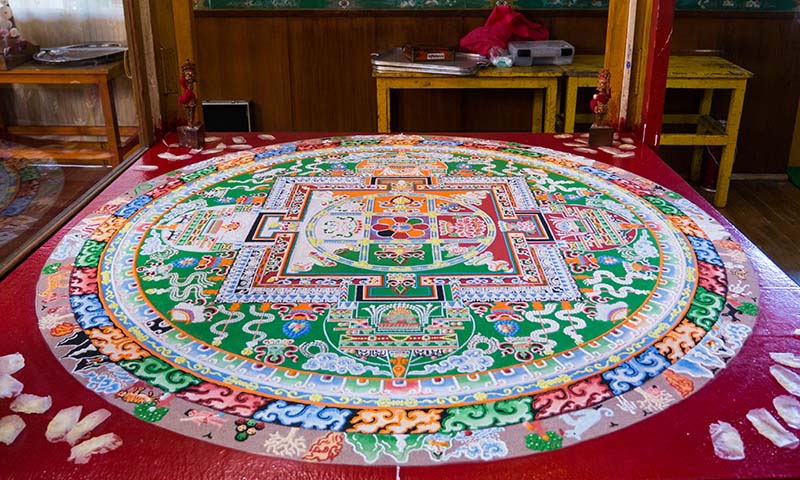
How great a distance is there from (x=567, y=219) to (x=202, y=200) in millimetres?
972

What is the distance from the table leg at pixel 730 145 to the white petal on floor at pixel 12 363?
3786mm

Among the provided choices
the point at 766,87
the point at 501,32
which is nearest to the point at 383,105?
the point at 501,32

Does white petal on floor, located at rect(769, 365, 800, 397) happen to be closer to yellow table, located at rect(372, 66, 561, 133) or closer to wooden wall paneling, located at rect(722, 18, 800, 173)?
yellow table, located at rect(372, 66, 561, 133)

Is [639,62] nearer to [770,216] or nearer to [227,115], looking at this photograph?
[770,216]

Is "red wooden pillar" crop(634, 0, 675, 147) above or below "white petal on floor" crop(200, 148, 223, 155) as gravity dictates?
above

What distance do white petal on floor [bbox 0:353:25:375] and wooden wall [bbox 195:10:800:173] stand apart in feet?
11.1

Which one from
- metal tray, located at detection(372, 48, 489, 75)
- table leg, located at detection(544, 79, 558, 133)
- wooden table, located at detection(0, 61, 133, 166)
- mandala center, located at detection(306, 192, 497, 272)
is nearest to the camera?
mandala center, located at detection(306, 192, 497, 272)

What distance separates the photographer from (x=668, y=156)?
4773 millimetres

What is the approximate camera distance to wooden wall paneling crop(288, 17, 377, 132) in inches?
180

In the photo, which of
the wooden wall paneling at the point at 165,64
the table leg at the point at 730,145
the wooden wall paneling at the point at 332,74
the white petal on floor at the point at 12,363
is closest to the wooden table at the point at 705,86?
the table leg at the point at 730,145

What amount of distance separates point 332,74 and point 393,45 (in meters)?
0.42

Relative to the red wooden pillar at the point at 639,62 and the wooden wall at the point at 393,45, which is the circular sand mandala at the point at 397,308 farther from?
the wooden wall at the point at 393,45

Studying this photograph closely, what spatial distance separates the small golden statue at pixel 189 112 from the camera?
243 cm

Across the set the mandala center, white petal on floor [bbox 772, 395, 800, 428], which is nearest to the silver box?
the mandala center
